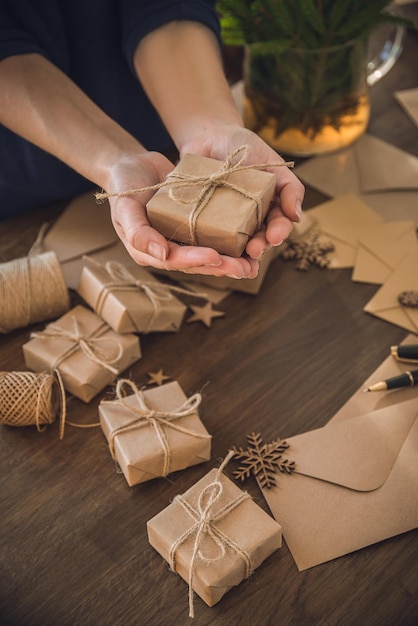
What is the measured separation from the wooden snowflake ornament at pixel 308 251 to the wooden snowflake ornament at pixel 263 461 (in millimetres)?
392

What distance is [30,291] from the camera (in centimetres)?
117

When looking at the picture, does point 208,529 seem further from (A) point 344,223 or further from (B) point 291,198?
(A) point 344,223

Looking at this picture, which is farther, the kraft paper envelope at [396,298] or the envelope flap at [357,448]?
the kraft paper envelope at [396,298]

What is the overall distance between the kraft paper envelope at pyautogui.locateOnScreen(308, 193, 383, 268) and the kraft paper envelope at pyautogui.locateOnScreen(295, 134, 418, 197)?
5 cm

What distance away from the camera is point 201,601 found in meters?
0.89

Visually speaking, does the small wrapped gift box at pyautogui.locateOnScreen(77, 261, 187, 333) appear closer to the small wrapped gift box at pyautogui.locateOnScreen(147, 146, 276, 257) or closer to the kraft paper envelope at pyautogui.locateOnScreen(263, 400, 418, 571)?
the small wrapped gift box at pyautogui.locateOnScreen(147, 146, 276, 257)

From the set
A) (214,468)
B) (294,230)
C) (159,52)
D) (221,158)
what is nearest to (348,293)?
(294,230)

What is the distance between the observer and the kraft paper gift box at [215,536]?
0.86m

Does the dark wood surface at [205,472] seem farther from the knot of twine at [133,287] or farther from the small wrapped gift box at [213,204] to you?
the small wrapped gift box at [213,204]

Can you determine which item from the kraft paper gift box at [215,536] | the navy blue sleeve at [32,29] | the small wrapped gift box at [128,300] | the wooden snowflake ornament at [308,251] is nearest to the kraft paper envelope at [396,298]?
the wooden snowflake ornament at [308,251]

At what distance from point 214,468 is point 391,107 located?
109 cm

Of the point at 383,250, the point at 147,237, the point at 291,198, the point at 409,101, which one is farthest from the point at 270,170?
the point at 409,101

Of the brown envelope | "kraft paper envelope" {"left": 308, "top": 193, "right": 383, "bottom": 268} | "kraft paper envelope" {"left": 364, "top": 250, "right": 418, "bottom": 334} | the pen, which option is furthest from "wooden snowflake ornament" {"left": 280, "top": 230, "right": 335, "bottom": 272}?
the brown envelope

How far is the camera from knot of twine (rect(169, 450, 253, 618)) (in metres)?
0.86
